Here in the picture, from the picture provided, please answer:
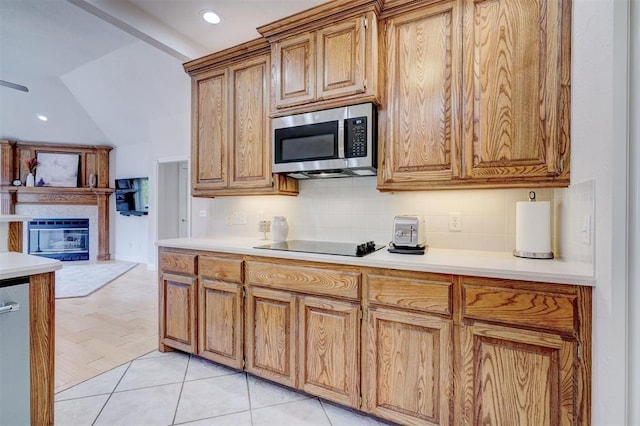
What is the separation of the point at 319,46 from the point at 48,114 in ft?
22.4

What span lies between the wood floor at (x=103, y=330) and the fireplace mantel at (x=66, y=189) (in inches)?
121

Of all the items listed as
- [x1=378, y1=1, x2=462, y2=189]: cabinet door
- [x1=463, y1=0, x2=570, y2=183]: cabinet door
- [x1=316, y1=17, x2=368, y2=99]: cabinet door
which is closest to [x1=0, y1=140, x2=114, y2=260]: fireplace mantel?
[x1=316, y1=17, x2=368, y2=99]: cabinet door

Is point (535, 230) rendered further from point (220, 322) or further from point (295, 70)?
point (220, 322)

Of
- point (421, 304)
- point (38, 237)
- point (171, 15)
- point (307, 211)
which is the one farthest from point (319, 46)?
point (38, 237)

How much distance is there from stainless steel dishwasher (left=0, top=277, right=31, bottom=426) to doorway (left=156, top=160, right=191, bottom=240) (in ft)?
14.4

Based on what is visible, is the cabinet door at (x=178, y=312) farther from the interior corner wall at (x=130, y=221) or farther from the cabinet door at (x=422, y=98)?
the interior corner wall at (x=130, y=221)

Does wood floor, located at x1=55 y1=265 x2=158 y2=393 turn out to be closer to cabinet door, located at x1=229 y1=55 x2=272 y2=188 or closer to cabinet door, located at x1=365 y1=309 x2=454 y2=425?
cabinet door, located at x1=229 y1=55 x2=272 y2=188

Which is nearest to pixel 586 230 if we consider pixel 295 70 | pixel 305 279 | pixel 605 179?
pixel 605 179

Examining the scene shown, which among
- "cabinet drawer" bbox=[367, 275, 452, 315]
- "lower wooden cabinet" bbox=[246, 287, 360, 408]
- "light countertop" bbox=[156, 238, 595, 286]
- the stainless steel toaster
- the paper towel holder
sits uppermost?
the stainless steel toaster

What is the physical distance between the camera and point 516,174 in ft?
5.29

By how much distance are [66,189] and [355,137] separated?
7.60 m

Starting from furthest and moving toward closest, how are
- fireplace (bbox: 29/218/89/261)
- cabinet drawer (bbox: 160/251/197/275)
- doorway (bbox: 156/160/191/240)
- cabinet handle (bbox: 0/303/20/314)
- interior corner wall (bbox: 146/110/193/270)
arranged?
fireplace (bbox: 29/218/89/261) → doorway (bbox: 156/160/191/240) → interior corner wall (bbox: 146/110/193/270) → cabinet drawer (bbox: 160/251/197/275) → cabinet handle (bbox: 0/303/20/314)

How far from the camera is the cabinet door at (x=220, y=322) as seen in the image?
2.10 meters

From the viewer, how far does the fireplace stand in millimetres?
6613
